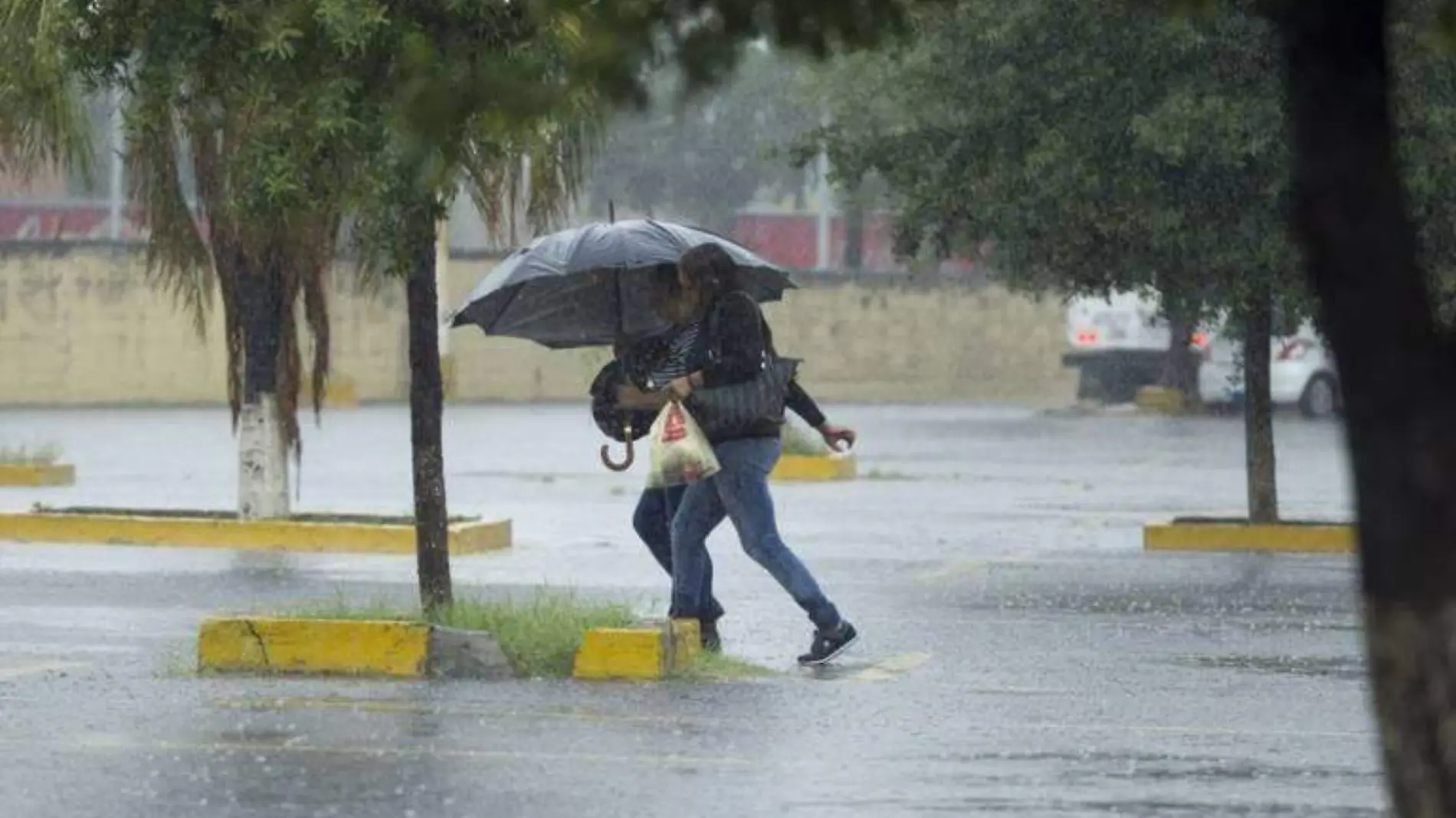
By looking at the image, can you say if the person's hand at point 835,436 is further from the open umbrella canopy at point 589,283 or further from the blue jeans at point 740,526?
the open umbrella canopy at point 589,283

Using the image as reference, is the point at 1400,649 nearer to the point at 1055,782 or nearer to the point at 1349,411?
the point at 1349,411

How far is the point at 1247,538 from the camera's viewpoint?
69.4ft

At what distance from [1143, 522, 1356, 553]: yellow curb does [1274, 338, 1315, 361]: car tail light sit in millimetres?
24149

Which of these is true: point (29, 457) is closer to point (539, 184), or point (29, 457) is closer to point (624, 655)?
point (539, 184)

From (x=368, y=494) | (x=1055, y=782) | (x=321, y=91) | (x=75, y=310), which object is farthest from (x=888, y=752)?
(x=75, y=310)

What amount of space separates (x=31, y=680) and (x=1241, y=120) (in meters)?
8.80

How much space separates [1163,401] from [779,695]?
35462 millimetres

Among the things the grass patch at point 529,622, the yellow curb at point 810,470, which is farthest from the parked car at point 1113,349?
the grass patch at point 529,622

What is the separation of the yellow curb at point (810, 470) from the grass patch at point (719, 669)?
16.0m

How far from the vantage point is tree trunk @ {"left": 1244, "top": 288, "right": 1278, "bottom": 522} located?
68.9 ft

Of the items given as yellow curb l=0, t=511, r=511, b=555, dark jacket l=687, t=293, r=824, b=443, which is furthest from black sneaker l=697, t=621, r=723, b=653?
yellow curb l=0, t=511, r=511, b=555

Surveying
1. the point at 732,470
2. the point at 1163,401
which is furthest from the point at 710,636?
the point at 1163,401

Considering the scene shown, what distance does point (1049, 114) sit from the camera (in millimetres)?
19953

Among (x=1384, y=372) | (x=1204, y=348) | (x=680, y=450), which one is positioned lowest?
(x=1204, y=348)
